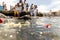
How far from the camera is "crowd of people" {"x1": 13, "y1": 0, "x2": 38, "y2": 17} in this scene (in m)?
2.77

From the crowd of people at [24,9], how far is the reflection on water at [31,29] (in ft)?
0.48

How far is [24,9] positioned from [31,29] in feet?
1.38

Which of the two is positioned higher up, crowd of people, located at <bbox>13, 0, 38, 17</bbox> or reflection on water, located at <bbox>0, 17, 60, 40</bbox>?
crowd of people, located at <bbox>13, 0, 38, 17</bbox>

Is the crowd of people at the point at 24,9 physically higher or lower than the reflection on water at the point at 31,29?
higher

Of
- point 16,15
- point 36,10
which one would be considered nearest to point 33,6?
point 36,10

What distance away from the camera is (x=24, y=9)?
2.78 meters

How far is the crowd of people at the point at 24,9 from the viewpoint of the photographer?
2.77 meters

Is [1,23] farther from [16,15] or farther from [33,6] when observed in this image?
[33,6]

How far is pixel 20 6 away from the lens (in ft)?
9.10

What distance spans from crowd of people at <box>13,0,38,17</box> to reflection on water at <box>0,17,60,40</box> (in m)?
0.14

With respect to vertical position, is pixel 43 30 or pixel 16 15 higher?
pixel 16 15

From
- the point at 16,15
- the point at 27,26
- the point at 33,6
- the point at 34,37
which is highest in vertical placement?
the point at 33,6

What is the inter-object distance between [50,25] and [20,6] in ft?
2.34

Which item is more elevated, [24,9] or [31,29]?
[24,9]
